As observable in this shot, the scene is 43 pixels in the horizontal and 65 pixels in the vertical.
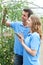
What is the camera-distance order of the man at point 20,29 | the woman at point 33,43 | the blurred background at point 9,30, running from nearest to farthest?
the woman at point 33,43 < the man at point 20,29 < the blurred background at point 9,30

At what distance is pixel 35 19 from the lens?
3.17 meters

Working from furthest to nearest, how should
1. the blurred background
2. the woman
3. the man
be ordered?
the blurred background → the man → the woman

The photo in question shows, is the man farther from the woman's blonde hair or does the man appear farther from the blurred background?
the woman's blonde hair

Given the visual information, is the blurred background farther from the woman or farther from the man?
the woman

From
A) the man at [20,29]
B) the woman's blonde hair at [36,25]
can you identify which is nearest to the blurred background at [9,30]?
the man at [20,29]

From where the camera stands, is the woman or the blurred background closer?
the woman

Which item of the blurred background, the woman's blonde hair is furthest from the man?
the woman's blonde hair

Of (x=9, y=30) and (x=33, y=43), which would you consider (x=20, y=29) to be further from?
(x=33, y=43)

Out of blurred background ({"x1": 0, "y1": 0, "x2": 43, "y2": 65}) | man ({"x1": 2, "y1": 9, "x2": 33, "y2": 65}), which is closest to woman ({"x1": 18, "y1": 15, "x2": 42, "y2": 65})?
man ({"x1": 2, "y1": 9, "x2": 33, "y2": 65})

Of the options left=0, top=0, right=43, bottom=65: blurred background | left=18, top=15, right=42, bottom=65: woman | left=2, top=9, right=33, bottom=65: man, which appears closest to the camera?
left=18, top=15, right=42, bottom=65: woman

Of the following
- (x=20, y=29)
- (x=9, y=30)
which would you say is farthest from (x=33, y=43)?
(x=9, y=30)

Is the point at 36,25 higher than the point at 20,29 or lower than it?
higher

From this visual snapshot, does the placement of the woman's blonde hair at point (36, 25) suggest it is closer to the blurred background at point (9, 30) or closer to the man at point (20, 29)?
the man at point (20, 29)

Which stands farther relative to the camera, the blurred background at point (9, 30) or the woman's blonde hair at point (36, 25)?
the blurred background at point (9, 30)
